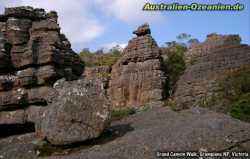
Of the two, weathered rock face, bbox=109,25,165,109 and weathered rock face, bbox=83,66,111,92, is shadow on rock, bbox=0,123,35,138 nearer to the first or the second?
weathered rock face, bbox=109,25,165,109

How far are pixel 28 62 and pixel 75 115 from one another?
4239 millimetres

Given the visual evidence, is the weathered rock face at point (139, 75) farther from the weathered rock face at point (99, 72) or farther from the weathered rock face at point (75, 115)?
the weathered rock face at point (75, 115)

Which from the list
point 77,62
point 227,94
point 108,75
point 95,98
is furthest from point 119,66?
point 95,98

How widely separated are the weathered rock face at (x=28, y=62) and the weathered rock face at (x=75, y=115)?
1574mm

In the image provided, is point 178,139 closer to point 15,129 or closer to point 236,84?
point 15,129

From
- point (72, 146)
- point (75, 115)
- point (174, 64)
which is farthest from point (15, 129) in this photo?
point (174, 64)

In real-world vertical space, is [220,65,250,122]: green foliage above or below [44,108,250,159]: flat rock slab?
above

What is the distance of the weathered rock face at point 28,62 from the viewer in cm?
1645

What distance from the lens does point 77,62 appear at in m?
18.1

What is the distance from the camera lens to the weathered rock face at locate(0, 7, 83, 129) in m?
16.5

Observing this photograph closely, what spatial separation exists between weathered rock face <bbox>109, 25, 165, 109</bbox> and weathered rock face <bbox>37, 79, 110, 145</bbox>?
68.2ft

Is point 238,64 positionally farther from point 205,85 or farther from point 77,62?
point 77,62

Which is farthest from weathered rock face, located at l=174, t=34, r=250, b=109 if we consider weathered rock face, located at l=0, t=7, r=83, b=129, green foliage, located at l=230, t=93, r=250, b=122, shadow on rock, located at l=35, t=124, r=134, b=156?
→ shadow on rock, located at l=35, t=124, r=134, b=156

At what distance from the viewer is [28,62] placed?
55.4ft
